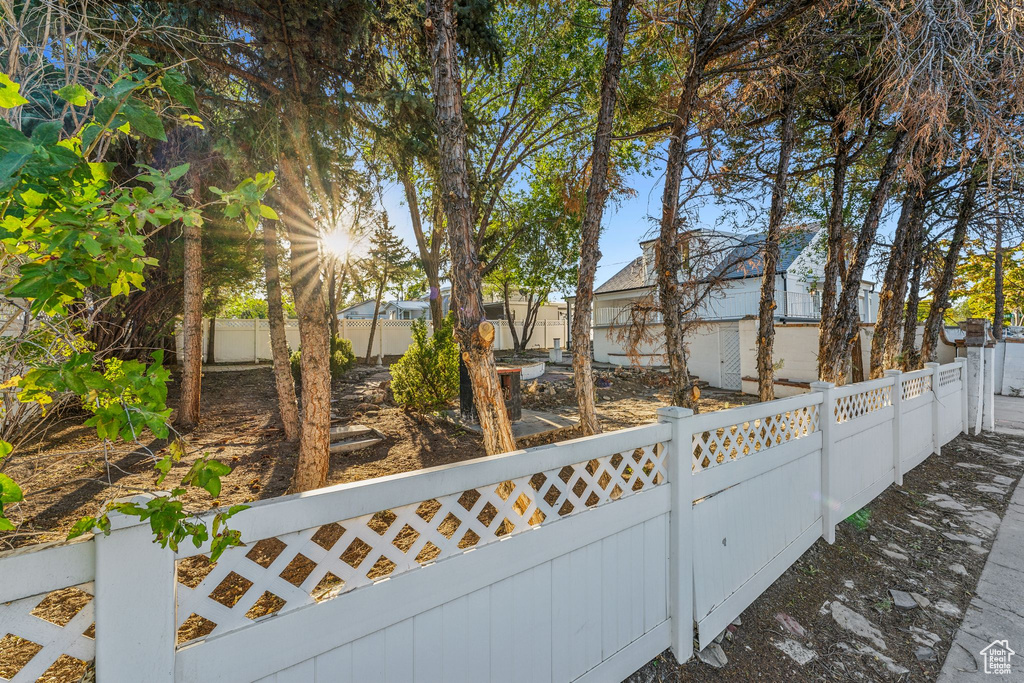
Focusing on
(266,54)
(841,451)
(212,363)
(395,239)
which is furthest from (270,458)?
(212,363)

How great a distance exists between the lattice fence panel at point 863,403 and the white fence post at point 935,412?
1707mm

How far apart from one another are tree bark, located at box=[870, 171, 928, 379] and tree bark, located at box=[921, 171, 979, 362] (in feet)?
1.73

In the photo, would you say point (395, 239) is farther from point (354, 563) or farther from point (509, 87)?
point (354, 563)

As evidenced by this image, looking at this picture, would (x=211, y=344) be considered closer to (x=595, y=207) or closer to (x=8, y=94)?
(x=595, y=207)

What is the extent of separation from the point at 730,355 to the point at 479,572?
10.5 meters

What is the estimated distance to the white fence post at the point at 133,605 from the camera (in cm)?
86

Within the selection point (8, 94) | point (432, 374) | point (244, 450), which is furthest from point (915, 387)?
point (244, 450)

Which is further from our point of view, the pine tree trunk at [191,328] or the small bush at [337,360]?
the small bush at [337,360]

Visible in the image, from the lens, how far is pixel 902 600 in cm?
262

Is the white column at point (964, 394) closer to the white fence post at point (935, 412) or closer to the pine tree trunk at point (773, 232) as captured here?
the white fence post at point (935, 412)

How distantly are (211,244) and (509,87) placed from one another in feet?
19.1

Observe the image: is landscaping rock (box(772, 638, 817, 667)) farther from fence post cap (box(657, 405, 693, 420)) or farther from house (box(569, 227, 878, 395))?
house (box(569, 227, 878, 395))

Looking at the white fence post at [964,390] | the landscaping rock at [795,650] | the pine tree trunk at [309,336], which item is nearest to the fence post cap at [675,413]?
the landscaping rock at [795,650]

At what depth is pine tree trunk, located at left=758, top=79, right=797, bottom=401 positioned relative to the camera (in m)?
4.61
